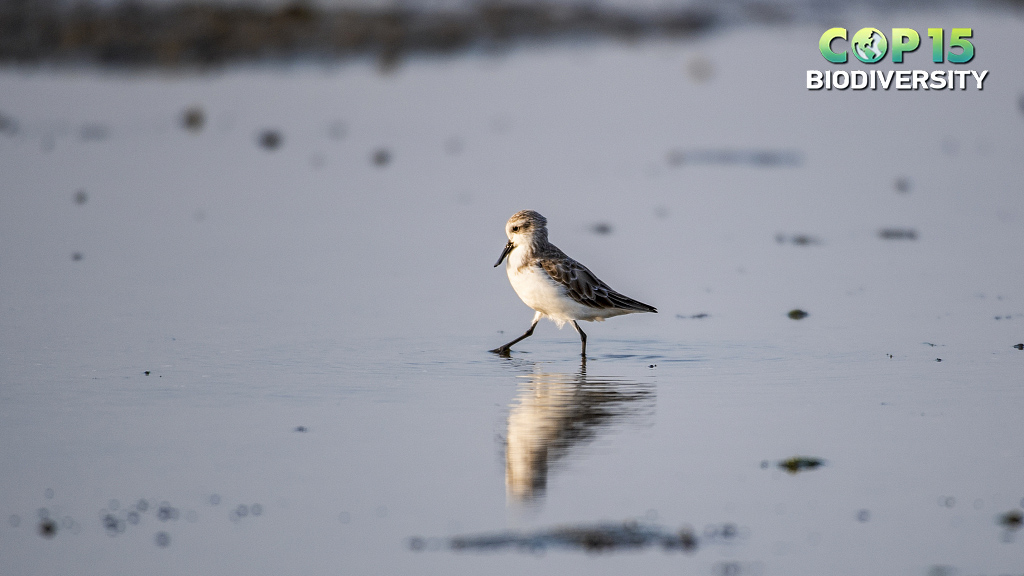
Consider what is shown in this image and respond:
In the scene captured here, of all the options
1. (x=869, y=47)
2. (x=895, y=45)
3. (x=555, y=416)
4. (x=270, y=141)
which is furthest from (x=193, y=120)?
(x=895, y=45)

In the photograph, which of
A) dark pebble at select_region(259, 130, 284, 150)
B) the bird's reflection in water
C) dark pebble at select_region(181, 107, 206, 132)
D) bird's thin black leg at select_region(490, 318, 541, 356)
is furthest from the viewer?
dark pebble at select_region(181, 107, 206, 132)

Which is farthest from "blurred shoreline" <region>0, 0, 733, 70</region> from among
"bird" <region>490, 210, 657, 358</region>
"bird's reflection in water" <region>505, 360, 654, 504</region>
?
"bird's reflection in water" <region>505, 360, 654, 504</region>

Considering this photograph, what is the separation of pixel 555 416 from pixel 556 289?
2386mm

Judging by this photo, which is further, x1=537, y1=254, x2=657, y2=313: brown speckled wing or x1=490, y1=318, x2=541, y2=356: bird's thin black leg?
x1=537, y1=254, x2=657, y2=313: brown speckled wing

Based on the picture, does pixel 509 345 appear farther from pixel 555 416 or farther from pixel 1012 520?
pixel 1012 520

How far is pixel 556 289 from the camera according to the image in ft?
36.5

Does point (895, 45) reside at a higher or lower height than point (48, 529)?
higher

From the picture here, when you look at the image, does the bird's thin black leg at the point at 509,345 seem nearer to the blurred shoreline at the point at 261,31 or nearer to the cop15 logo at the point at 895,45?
the cop15 logo at the point at 895,45

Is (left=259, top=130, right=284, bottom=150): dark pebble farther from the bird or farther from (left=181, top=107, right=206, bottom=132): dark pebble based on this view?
the bird

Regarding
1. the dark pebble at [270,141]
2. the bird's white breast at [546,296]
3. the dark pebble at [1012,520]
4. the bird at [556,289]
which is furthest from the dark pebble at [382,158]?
the dark pebble at [1012,520]

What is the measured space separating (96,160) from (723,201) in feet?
29.1

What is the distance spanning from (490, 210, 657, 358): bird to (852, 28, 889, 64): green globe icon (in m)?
16.8

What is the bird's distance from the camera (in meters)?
11.1

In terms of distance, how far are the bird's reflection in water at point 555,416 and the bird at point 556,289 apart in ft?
2.59
